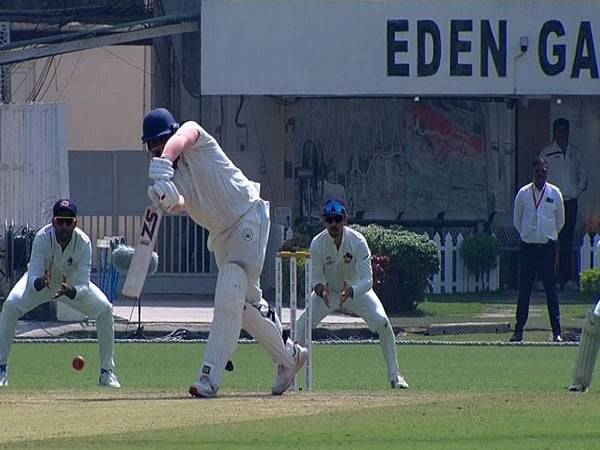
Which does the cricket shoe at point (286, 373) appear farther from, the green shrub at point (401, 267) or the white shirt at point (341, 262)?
the green shrub at point (401, 267)

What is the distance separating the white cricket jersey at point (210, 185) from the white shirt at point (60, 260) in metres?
3.86

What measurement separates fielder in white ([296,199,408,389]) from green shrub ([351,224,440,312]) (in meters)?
9.13

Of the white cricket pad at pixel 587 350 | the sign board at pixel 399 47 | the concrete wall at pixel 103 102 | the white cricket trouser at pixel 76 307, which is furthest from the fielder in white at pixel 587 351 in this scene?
the concrete wall at pixel 103 102

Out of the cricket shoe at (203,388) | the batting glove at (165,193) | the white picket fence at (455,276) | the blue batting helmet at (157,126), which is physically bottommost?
the white picket fence at (455,276)

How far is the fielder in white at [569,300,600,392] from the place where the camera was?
14031 millimetres

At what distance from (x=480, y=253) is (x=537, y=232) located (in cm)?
581

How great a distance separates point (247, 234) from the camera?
1291 cm

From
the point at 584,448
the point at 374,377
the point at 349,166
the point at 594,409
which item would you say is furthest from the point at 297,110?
the point at 584,448

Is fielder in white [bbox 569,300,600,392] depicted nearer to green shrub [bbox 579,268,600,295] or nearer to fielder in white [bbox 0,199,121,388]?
fielder in white [bbox 0,199,121,388]

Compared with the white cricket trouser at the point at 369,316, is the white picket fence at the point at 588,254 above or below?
below

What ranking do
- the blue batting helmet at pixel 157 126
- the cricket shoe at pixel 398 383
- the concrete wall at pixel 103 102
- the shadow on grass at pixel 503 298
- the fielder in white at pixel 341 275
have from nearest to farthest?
the blue batting helmet at pixel 157 126, the cricket shoe at pixel 398 383, the fielder in white at pixel 341 275, the shadow on grass at pixel 503 298, the concrete wall at pixel 103 102

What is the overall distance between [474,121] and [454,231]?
190 centimetres

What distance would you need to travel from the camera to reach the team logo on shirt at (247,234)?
42.4 ft

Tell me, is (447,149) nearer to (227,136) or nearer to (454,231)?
(454,231)
